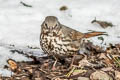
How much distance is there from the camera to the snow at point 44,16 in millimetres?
6980

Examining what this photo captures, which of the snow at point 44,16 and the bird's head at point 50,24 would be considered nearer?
the bird's head at point 50,24

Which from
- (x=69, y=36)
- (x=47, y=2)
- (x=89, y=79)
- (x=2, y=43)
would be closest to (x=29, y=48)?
(x=2, y=43)

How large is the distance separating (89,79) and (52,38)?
25.8 inches

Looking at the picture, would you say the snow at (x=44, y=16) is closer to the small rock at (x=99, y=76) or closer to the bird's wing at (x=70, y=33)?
the bird's wing at (x=70, y=33)

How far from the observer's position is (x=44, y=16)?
7.84 meters

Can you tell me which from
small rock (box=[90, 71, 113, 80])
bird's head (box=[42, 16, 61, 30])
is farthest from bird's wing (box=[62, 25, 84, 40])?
small rock (box=[90, 71, 113, 80])

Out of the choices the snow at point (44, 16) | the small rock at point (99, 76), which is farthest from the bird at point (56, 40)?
the snow at point (44, 16)

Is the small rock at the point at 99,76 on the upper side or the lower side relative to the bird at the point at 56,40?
lower

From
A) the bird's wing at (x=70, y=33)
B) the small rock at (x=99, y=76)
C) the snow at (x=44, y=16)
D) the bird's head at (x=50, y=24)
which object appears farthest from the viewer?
the snow at (x=44, y=16)

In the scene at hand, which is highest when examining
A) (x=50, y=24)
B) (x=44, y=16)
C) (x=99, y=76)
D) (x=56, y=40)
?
(x=44, y=16)

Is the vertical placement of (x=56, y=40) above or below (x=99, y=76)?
above

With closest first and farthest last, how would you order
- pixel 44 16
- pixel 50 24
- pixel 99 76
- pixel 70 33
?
pixel 99 76, pixel 50 24, pixel 70 33, pixel 44 16

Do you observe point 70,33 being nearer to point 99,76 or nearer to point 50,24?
point 50,24

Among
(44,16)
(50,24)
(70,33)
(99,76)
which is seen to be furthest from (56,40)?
(44,16)
